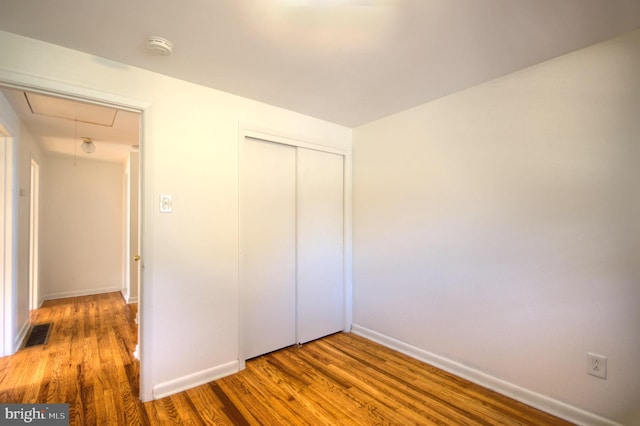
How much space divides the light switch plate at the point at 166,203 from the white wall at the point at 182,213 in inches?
1.1

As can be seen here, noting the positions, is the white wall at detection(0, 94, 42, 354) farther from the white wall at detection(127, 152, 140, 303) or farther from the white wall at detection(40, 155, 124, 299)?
the white wall at detection(40, 155, 124, 299)

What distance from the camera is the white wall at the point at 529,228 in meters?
1.66

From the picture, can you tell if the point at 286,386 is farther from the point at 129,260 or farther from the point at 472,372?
the point at 129,260

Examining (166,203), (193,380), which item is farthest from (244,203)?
(193,380)

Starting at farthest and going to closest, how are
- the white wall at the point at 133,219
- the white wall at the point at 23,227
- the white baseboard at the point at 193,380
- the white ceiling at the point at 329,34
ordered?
the white wall at the point at 133,219 → the white wall at the point at 23,227 → the white baseboard at the point at 193,380 → the white ceiling at the point at 329,34

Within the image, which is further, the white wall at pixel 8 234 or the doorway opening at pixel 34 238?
the doorway opening at pixel 34 238

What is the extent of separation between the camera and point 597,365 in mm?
1722

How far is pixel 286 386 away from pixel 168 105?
2249 mm

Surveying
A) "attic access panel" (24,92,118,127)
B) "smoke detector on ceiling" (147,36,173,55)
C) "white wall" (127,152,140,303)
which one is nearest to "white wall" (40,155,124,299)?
"white wall" (127,152,140,303)

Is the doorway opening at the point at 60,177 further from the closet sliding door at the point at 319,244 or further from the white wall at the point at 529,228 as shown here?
the white wall at the point at 529,228

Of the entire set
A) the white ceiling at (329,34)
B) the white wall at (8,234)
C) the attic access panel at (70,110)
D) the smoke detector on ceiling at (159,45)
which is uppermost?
the white ceiling at (329,34)

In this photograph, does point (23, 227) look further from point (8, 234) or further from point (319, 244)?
point (319, 244)

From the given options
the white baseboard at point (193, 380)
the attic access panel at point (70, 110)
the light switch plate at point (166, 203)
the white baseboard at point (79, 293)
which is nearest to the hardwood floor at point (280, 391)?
the white baseboard at point (193, 380)

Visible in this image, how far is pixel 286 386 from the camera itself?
7.14 ft
